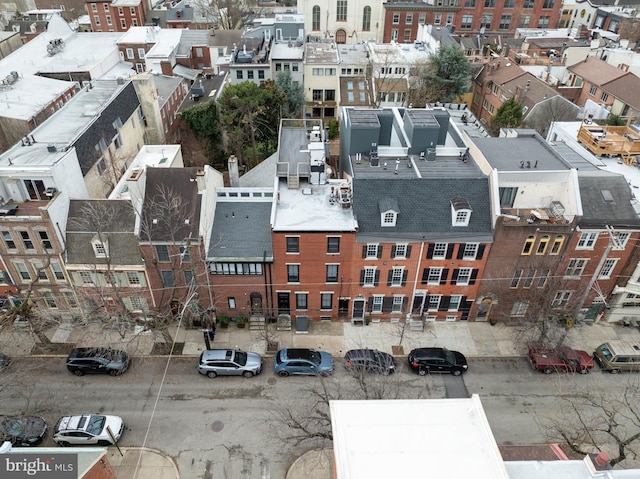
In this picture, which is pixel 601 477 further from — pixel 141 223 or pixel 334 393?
pixel 141 223

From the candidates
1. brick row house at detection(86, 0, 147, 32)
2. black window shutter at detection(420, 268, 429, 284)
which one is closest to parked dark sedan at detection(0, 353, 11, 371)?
black window shutter at detection(420, 268, 429, 284)

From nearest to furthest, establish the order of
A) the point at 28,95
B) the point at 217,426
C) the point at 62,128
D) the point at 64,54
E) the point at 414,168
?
the point at 217,426 → the point at 414,168 → the point at 62,128 → the point at 28,95 → the point at 64,54

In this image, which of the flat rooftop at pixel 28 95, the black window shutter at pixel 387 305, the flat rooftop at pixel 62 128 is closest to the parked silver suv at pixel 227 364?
the black window shutter at pixel 387 305

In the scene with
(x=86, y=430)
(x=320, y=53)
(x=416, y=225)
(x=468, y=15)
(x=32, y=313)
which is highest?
(x=468, y=15)

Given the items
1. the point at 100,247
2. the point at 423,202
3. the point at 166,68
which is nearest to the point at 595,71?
the point at 423,202

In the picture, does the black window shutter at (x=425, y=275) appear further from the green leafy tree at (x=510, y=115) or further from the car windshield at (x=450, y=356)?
the green leafy tree at (x=510, y=115)

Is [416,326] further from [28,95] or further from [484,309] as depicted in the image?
[28,95]

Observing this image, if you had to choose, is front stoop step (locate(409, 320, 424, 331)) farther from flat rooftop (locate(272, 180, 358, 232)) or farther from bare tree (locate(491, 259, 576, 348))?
flat rooftop (locate(272, 180, 358, 232))
